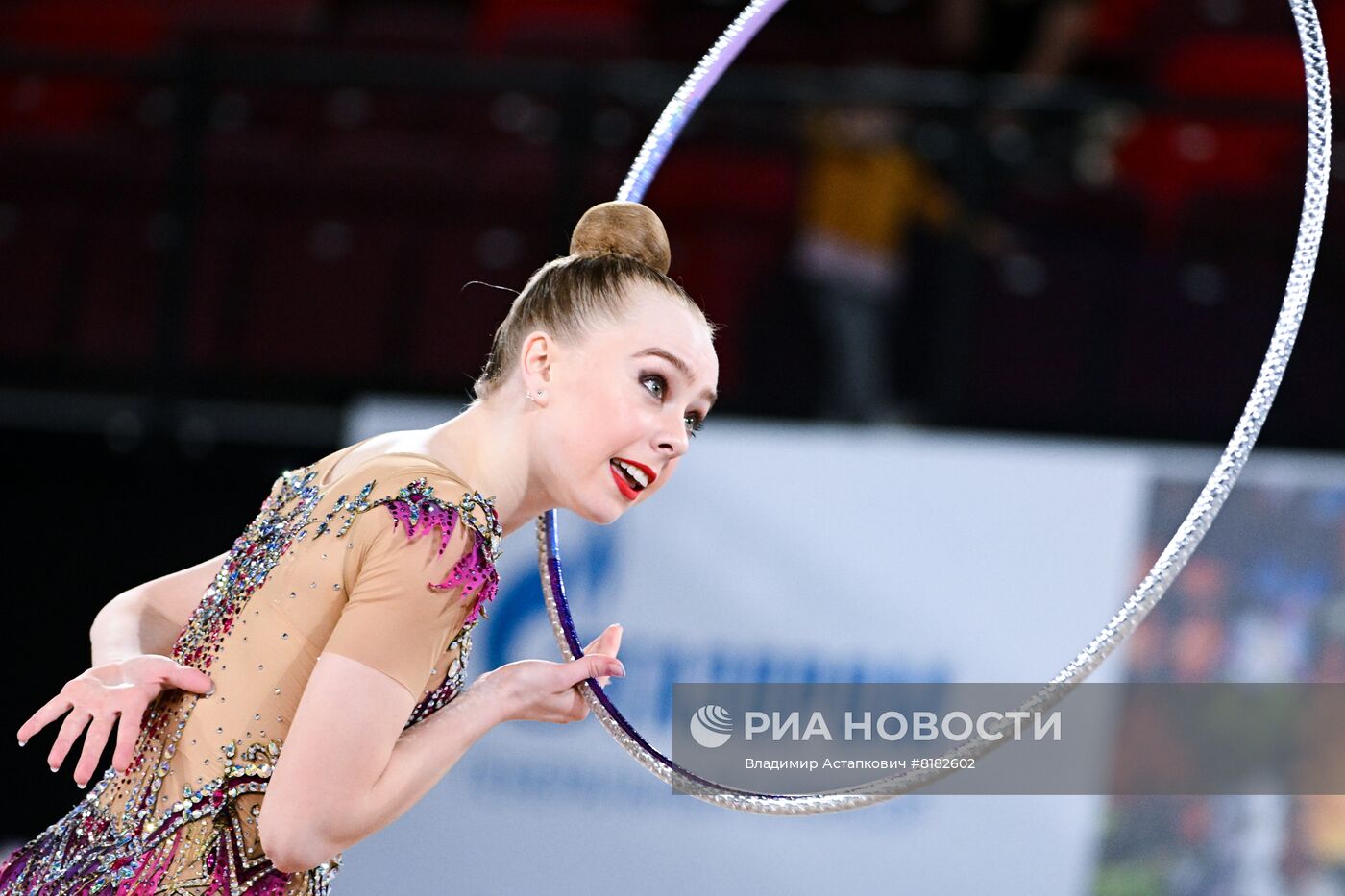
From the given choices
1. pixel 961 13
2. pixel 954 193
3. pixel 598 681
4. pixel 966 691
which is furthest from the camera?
pixel 961 13

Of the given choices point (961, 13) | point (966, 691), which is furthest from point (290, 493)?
point (961, 13)

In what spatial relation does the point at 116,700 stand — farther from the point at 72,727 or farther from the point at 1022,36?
the point at 1022,36

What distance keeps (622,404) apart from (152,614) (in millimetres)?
611

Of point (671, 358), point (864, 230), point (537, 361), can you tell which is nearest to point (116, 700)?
point (537, 361)

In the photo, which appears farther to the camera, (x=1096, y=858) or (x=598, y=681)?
(x=1096, y=858)

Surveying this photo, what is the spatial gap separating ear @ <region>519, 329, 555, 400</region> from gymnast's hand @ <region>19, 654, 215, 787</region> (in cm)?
44

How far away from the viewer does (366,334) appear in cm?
472

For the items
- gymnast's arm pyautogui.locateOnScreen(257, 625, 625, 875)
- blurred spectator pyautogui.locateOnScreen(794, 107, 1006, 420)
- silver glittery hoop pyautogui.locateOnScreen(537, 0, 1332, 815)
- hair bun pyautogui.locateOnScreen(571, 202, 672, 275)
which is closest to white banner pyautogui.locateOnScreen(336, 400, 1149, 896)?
blurred spectator pyautogui.locateOnScreen(794, 107, 1006, 420)

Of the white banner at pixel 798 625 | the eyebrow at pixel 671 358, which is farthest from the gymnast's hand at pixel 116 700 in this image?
the white banner at pixel 798 625

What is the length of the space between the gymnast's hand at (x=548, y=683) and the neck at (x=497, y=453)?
16cm

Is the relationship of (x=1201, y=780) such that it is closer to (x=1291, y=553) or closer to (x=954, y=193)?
(x=1291, y=553)

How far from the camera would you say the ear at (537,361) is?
1.63m

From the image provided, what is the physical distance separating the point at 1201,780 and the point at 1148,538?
634 mm

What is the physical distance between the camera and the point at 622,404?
1.60 metres
